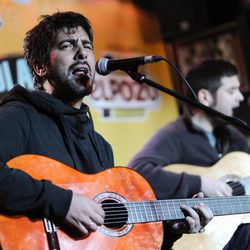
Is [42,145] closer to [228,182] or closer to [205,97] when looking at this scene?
[228,182]

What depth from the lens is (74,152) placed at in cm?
194

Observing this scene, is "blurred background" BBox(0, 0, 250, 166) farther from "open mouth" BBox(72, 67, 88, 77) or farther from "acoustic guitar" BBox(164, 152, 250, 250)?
"open mouth" BBox(72, 67, 88, 77)

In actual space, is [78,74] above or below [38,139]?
above

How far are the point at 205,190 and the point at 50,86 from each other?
1.05 meters

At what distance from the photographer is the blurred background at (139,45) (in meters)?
3.00

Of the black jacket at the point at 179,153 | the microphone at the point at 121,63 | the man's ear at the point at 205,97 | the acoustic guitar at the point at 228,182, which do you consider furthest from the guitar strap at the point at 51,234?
the man's ear at the point at 205,97

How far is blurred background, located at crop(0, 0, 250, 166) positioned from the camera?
3.00 m

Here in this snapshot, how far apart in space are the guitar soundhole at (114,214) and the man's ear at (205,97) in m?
1.44

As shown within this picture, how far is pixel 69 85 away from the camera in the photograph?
77.0 inches

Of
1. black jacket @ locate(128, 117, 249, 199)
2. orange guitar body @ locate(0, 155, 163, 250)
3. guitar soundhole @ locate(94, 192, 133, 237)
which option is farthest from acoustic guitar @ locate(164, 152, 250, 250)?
guitar soundhole @ locate(94, 192, 133, 237)

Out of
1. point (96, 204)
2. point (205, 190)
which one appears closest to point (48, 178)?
point (96, 204)

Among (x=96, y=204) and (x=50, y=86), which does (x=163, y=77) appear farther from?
(x=96, y=204)

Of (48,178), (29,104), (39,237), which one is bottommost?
(39,237)

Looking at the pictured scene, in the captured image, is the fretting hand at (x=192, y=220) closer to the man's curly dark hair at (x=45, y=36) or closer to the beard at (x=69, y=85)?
the beard at (x=69, y=85)
